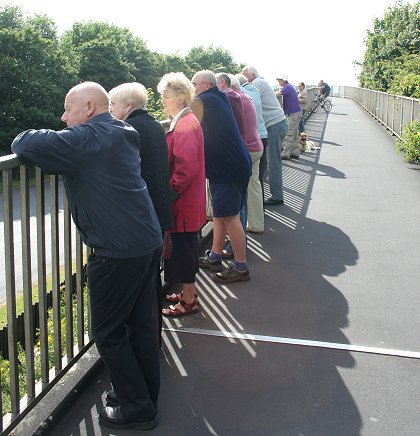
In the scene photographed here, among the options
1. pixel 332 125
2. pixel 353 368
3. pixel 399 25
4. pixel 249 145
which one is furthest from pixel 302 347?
pixel 399 25

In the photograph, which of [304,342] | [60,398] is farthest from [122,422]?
[304,342]

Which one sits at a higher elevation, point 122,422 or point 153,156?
point 153,156

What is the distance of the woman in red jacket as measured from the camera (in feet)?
13.7

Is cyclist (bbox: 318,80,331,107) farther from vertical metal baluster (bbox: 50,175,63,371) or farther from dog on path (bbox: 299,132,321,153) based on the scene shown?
vertical metal baluster (bbox: 50,175,63,371)

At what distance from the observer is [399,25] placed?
1447 inches

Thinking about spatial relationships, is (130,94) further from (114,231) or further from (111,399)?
(111,399)

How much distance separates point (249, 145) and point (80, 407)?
3.74 meters

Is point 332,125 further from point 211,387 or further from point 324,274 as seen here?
point 211,387

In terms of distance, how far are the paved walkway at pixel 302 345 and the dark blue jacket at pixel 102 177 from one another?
1013 millimetres

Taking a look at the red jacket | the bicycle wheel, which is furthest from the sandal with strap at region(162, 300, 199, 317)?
the bicycle wheel

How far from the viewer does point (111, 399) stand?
10.8 feet

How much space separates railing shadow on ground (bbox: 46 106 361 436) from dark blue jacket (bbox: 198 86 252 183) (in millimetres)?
984

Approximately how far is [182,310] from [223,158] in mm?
1292

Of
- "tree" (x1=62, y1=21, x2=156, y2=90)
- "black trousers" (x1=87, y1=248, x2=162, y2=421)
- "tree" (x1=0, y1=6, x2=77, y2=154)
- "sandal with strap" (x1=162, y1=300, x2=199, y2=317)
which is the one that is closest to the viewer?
"black trousers" (x1=87, y1=248, x2=162, y2=421)
